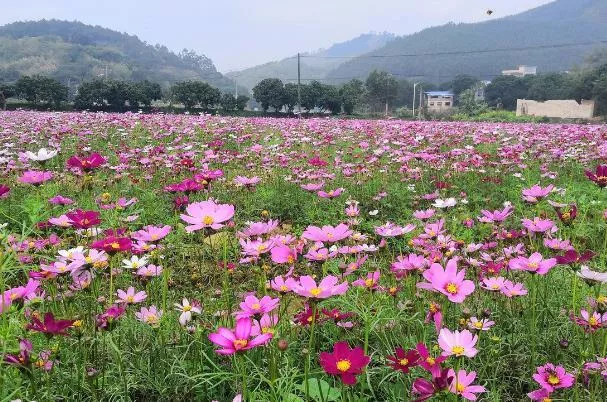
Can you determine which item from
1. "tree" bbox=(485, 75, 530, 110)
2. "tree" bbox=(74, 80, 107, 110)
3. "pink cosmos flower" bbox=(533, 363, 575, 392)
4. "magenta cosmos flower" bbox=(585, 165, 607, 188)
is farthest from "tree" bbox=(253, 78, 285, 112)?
"tree" bbox=(485, 75, 530, 110)

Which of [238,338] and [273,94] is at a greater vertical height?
[273,94]

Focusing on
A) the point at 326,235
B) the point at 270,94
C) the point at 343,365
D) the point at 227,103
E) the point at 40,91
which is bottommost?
the point at 343,365

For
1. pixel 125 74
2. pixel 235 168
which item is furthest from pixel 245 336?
pixel 125 74

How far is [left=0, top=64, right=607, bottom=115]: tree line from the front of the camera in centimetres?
2839

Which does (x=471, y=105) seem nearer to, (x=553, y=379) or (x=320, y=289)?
(x=553, y=379)

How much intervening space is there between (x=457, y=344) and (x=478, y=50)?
184 meters

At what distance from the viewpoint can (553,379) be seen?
1213mm

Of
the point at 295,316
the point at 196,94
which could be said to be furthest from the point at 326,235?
the point at 196,94

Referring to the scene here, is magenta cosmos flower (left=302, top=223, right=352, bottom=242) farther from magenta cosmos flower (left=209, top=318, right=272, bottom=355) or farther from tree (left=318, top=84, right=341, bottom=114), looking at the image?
tree (left=318, top=84, right=341, bottom=114)

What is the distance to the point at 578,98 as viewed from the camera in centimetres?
4562

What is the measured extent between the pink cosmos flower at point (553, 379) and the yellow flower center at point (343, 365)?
0.58 meters

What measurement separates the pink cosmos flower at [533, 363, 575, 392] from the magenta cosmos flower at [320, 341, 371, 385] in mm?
551

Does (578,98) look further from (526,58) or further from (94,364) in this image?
(526,58)

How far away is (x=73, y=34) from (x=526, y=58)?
484 ft
